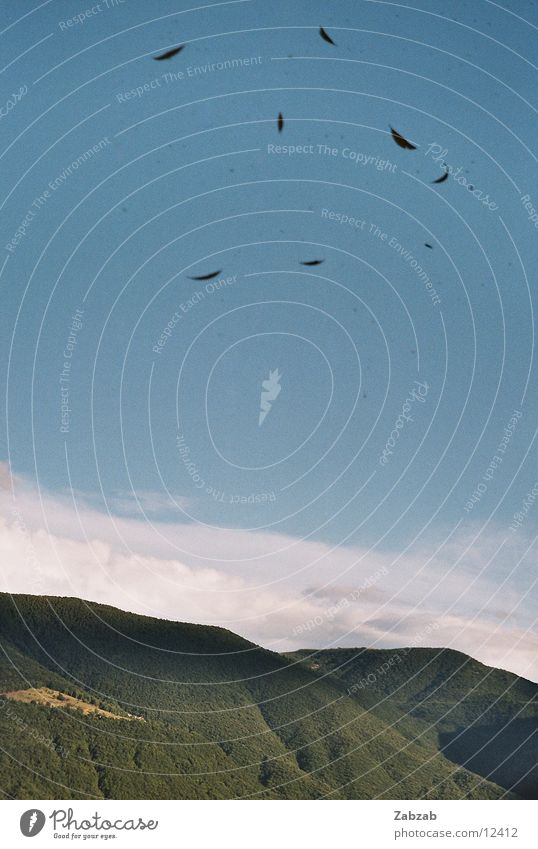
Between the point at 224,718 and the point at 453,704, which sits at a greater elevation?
the point at 453,704

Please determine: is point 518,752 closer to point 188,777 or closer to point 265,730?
point 265,730

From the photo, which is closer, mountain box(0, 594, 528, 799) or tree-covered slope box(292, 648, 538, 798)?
mountain box(0, 594, 528, 799)

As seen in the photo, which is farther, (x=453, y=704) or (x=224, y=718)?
(x=453, y=704)

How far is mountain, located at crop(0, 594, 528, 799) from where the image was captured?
218ft

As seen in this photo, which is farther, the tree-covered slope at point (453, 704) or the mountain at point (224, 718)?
the tree-covered slope at point (453, 704)

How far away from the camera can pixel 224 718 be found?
296ft

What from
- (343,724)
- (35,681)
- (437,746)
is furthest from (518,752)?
(35,681)

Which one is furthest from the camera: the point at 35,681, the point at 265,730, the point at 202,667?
the point at 202,667

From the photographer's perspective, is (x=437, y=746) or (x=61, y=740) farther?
(x=437, y=746)

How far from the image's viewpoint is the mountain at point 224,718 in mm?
66500

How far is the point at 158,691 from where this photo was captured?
83750 mm
